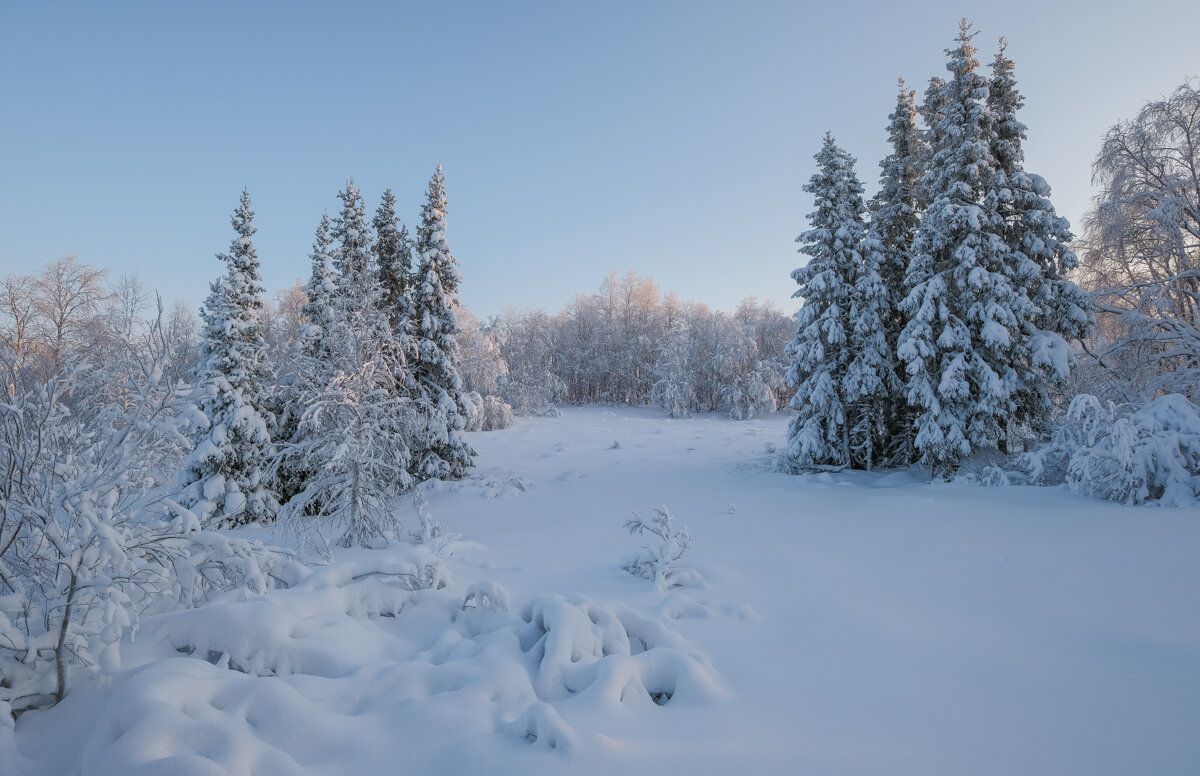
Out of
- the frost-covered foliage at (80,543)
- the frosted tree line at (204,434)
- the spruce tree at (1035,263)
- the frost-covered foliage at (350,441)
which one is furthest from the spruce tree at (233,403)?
the spruce tree at (1035,263)

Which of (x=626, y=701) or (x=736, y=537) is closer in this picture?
(x=626, y=701)

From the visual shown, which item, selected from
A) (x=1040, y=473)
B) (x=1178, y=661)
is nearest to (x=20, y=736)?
(x=1178, y=661)

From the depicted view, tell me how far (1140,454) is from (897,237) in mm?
8538

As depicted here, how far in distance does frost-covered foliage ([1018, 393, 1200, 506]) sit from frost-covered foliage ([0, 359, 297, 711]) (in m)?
12.5

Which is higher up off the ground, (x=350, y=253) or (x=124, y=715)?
(x=350, y=253)

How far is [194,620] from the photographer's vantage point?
3.72 m

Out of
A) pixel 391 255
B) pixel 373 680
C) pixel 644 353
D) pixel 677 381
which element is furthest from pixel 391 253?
pixel 644 353

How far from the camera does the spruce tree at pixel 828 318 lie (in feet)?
46.0

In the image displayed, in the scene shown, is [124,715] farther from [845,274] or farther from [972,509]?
[845,274]

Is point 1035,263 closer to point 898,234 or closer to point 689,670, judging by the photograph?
point 898,234

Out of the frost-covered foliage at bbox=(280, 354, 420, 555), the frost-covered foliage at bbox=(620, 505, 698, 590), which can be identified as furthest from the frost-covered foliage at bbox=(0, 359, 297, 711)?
the frost-covered foliage at bbox=(280, 354, 420, 555)

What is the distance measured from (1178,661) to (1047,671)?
3.67 feet

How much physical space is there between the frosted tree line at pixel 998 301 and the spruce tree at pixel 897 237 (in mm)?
106

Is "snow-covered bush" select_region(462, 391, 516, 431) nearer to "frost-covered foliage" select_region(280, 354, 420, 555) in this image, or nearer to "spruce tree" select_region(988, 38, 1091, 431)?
"frost-covered foliage" select_region(280, 354, 420, 555)
